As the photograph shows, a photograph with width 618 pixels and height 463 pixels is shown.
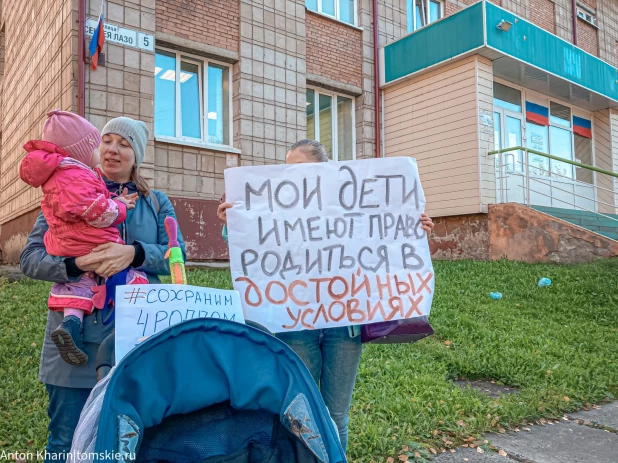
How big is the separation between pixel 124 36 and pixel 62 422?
27.5 ft

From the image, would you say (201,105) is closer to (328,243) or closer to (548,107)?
(328,243)

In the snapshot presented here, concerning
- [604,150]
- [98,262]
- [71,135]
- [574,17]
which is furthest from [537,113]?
[98,262]

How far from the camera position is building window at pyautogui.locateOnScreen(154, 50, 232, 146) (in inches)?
388

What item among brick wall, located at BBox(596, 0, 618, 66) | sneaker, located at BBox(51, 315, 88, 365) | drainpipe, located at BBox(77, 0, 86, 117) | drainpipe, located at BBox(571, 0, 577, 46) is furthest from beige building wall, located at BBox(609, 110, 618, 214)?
sneaker, located at BBox(51, 315, 88, 365)

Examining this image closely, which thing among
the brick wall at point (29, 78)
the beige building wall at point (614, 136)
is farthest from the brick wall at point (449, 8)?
the brick wall at point (29, 78)

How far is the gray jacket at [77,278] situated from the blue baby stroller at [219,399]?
61 centimetres

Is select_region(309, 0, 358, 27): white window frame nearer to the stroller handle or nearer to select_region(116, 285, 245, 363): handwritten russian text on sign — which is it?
select_region(116, 285, 245, 363): handwritten russian text on sign

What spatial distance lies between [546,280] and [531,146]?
7.19 meters

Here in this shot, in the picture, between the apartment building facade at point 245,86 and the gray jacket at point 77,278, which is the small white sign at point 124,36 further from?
the gray jacket at point 77,278

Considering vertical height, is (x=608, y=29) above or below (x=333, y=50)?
above

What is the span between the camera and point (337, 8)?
12.7 m

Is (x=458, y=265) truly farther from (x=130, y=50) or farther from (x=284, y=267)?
(x=284, y=267)

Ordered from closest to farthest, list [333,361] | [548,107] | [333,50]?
[333,361]
[333,50]
[548,107]

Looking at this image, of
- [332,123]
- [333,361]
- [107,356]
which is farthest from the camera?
[332,123]
